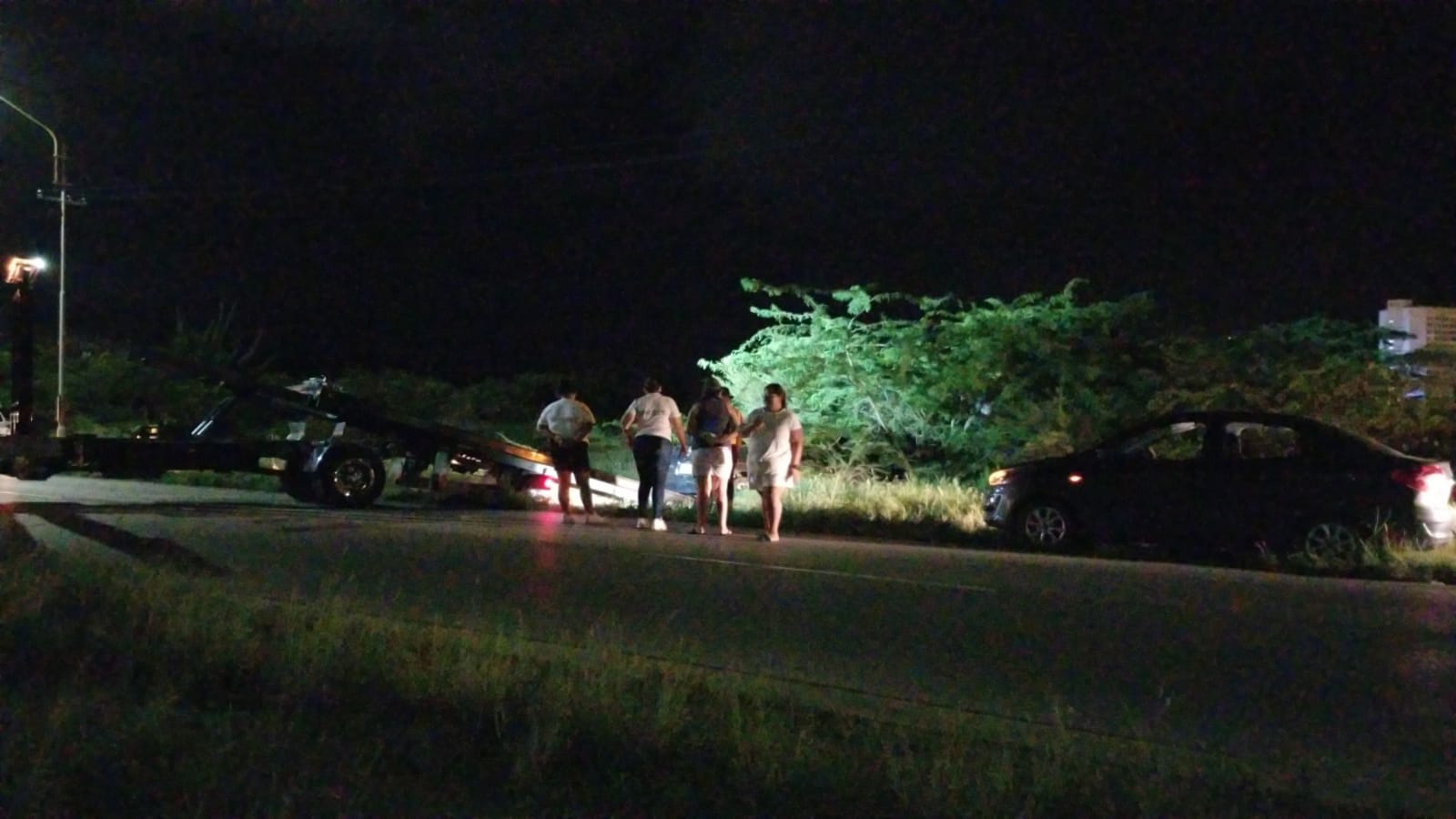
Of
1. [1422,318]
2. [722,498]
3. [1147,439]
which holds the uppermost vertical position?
[1422,318]

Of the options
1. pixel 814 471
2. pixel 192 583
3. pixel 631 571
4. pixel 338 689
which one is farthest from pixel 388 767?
pixel 814 471

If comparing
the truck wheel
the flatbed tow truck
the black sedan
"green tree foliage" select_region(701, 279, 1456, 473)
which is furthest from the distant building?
the truck wheel

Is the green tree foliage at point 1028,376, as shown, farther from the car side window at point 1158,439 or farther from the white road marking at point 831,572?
the white road marking at point 831,572

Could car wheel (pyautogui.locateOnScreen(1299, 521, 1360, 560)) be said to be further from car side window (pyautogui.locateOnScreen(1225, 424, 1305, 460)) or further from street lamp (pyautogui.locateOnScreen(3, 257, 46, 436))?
street lamp (pyautogui.locateOnScreen(3, 257, 46, 436))

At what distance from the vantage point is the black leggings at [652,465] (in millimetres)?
15562

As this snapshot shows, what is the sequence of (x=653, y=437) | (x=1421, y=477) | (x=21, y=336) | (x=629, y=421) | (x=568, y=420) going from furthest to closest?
(x=21, y=336) → (x=568, y=420) → (x=629, y=421) → (x=653, y=437) → (x=1421, y=477)

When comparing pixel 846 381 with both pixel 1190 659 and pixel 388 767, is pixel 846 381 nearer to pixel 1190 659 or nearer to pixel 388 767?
pixel 1190 659

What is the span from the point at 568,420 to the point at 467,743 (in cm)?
1029

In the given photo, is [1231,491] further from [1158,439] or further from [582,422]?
[582,422]

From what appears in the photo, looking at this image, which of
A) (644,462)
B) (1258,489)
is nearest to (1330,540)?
(1258,489)

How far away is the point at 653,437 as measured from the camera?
15500 mm

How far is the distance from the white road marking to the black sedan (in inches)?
126

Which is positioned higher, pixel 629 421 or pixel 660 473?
pixel 629 421

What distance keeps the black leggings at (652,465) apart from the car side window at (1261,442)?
18.9 ft
